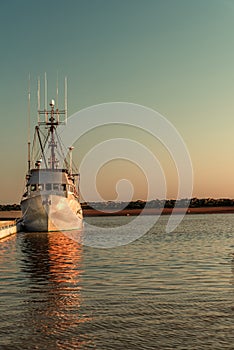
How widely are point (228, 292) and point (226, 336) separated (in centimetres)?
727

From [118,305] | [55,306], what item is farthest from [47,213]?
[118,305]

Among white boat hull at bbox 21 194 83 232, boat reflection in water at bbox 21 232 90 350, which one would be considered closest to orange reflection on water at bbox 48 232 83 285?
boat reflection in water at bbox 21 232 90 350

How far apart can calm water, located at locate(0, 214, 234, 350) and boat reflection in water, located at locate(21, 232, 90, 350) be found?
0.02 metres

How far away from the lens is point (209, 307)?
18.8 meters

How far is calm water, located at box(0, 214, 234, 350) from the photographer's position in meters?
14.7

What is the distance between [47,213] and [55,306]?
57.6 m

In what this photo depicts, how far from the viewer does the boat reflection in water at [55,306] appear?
1509 cm

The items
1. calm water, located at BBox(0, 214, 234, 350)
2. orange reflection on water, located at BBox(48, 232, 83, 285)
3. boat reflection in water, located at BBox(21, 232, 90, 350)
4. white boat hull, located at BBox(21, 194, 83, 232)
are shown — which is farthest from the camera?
white boat hull, located at BBox(21, 194, 83, 232)

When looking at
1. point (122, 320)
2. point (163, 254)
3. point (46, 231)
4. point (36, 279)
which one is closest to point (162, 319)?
point (122, 320)

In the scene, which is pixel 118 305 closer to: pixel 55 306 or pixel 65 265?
pixel 55 306

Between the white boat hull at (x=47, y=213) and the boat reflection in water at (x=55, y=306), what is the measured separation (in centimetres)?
4063

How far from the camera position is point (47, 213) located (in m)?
76.6

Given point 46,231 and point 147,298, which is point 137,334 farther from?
point 46,231

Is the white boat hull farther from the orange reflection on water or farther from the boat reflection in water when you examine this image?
the boat reflection in water
